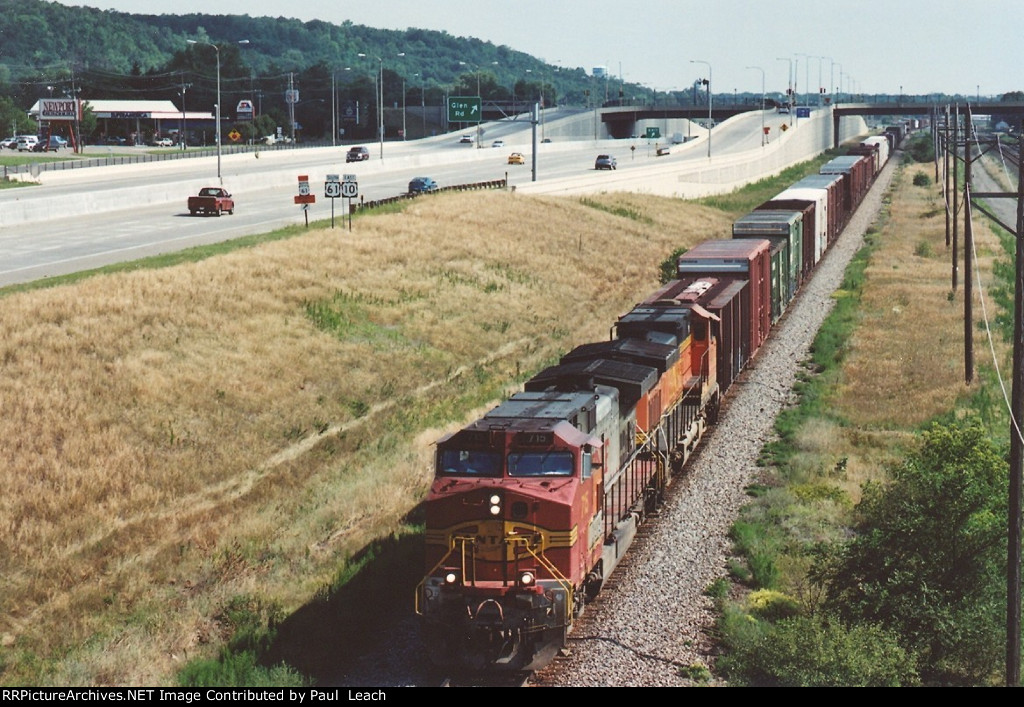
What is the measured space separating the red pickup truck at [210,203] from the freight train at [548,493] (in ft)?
156

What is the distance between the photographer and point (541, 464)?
62.1 feet

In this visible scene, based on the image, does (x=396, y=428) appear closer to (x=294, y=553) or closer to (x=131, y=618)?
(x=294, y=553)

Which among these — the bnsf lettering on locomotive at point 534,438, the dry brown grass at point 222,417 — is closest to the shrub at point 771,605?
the bnsf lettering on locomotive at point 534,438

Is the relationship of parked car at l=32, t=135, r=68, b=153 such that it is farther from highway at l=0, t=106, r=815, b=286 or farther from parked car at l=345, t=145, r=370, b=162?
parked car at l=345, t=145, r=370, b=162

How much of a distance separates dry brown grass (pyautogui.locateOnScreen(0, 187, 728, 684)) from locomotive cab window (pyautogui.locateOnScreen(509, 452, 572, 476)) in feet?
20.8

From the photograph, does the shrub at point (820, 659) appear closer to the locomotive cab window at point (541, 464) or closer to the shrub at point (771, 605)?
the shrub at point (771, 605)

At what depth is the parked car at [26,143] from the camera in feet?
488

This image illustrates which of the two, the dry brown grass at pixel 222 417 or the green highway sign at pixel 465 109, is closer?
the dry brown grass at pixel 222 417

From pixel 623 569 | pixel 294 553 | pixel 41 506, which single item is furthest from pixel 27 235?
pixel 623 569

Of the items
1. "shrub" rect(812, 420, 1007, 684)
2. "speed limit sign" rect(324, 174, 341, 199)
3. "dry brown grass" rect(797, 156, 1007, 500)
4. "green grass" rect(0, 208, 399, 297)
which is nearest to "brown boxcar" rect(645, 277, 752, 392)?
"dry brown grass" rect(797, 156, 1007, 500)

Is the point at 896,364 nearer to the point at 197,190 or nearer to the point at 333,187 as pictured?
the point at 333,187

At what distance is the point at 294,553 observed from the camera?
25422mm

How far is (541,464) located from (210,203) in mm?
56604

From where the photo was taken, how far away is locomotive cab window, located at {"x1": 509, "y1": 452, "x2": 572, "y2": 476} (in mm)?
18891
